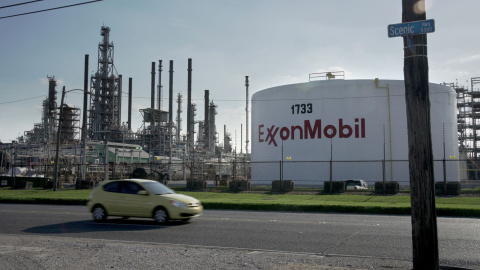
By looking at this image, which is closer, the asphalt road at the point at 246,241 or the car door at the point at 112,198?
the asphalt road at the point at 246,241

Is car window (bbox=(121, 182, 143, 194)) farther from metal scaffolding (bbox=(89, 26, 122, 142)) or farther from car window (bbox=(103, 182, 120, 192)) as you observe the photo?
metal scaffolding (bbox=(89, 26, 122, 142))

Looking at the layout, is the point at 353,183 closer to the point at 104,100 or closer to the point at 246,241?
the point at 246,241

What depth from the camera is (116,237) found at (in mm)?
11281

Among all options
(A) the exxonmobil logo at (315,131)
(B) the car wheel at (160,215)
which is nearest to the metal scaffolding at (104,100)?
(A) the exxonmobil logo at (315,131)

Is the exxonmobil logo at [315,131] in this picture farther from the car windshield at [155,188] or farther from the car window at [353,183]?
the car windshield at [155,188]

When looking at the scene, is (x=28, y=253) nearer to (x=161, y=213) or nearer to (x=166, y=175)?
(x=161, y=213)

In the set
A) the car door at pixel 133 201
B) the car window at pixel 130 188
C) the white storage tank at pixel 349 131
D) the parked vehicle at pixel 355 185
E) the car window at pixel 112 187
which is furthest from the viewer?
the white storage tank at pixel 349 131

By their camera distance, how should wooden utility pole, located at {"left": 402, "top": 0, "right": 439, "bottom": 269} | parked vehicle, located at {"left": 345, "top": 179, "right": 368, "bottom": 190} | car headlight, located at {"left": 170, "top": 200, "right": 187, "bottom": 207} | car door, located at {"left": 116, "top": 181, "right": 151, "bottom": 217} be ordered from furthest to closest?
1. parked vehicle, located at {"left": 345, "top": 179, "right": 368, "bottom": 190}
2. car door, located at {"left": 116, "top": 181, "right": 151, "bottom": 217}
3. car headlight, located at {"left": 170, "top": 200, "right": 187, "bottom": 207}
4. wooden utility pole, located at {"left": 402, "top": 0, "right": 439, "bottom": 269}

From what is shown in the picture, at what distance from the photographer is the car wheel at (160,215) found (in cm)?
1380

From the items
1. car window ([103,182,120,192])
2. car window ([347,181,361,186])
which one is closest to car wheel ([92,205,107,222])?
car window ([103,182,120,192])

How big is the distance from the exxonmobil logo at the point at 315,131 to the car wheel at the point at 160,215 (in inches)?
955

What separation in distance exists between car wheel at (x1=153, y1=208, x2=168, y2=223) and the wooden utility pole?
863 centimetres

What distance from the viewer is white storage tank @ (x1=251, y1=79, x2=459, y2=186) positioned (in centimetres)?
3484

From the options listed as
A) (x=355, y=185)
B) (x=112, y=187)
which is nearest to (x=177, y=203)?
(x=112, y=187)
